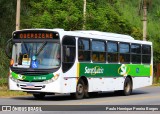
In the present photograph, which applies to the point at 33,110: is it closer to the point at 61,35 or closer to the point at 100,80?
the point at 61,35

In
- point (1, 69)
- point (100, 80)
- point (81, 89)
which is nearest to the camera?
point (81, 89)

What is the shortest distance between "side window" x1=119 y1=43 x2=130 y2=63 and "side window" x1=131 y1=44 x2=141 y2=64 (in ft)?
1.76

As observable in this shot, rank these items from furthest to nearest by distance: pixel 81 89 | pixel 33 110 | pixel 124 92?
pixel 124 92, pixel 81 89, pixel 33 110

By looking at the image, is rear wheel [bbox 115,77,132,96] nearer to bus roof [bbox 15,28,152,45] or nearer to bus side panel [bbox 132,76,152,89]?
bus side panel [bbox 132,76,152,89]

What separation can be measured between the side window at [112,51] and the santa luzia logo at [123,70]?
0.59m

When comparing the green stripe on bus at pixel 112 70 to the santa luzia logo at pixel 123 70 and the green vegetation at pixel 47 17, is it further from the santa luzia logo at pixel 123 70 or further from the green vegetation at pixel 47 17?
the green vegetation at pixel 47 17

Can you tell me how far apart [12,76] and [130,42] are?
7636 millimetres

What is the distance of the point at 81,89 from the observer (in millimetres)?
21578

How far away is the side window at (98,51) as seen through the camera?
74.1ft

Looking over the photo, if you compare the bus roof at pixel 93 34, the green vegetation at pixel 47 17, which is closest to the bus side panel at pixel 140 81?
the bus roof at pixel 93 34

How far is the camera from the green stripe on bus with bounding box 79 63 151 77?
21922 millimetres

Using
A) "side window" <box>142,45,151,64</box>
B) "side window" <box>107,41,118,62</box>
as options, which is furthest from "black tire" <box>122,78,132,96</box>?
"side window" <box>142,45,151,64</box>

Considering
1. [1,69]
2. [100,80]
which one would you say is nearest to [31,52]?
[100,80]

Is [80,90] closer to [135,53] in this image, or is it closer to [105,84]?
[105,84]
